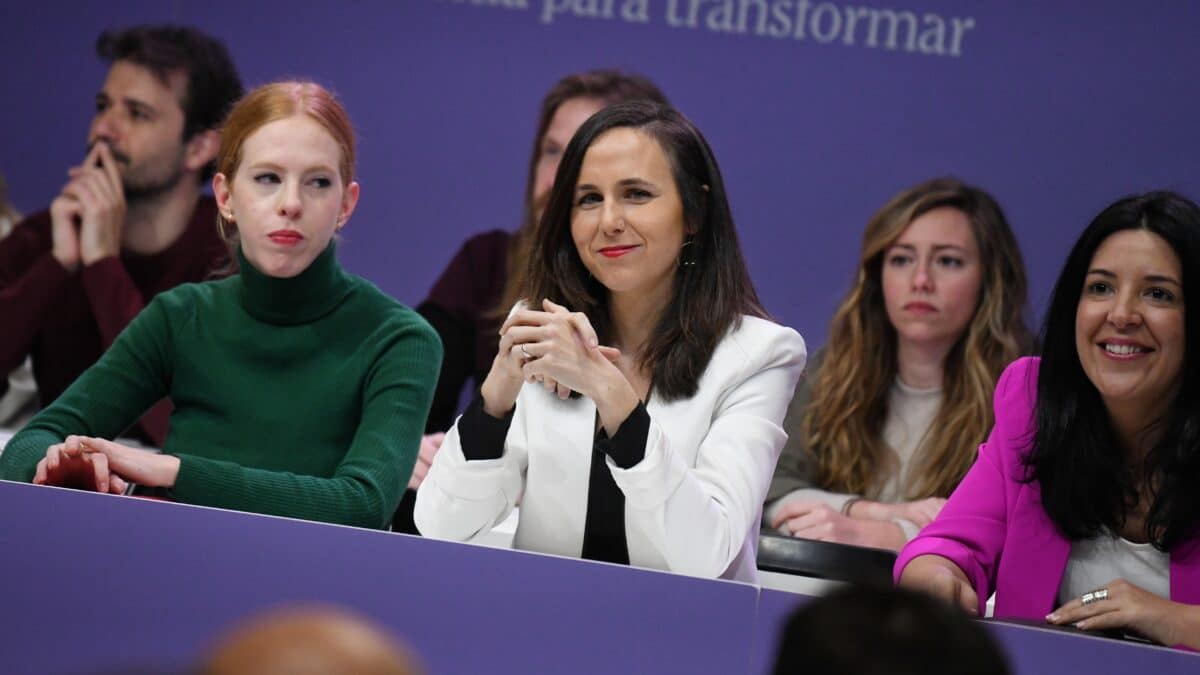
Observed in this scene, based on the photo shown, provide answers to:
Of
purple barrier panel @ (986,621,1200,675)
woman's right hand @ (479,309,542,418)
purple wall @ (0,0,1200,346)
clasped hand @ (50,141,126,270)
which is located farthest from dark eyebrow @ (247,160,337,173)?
purple wall @ (0,0,1200,346)

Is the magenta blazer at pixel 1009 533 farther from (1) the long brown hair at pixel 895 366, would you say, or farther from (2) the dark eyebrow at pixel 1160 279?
(1) the long brown hair at pixel 895 366

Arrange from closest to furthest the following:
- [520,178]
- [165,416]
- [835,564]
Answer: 1. [835,564]
2. [165,416]
3. [520,178]

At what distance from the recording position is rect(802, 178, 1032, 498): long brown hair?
381cm

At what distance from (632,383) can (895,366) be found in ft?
5.10

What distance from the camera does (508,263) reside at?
179 inches

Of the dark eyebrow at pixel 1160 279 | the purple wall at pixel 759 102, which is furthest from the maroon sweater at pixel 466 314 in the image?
the dark eyebrow at pixel 1160 279

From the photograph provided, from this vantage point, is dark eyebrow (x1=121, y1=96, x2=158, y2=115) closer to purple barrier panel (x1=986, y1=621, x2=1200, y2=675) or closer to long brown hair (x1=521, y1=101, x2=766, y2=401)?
long brown hair (x1=521, y1=101, x2=766, y2=401)

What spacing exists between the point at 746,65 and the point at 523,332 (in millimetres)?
2486

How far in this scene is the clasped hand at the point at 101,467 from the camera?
2471 mm

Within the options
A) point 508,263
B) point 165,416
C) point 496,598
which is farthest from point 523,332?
point 508,263

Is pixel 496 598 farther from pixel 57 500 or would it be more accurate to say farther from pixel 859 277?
pixel 859 277

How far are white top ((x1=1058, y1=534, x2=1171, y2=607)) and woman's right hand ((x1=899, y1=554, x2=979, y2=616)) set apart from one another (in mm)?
156

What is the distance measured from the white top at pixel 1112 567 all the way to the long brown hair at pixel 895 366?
4.04 ft

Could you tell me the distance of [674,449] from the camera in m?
2.41
